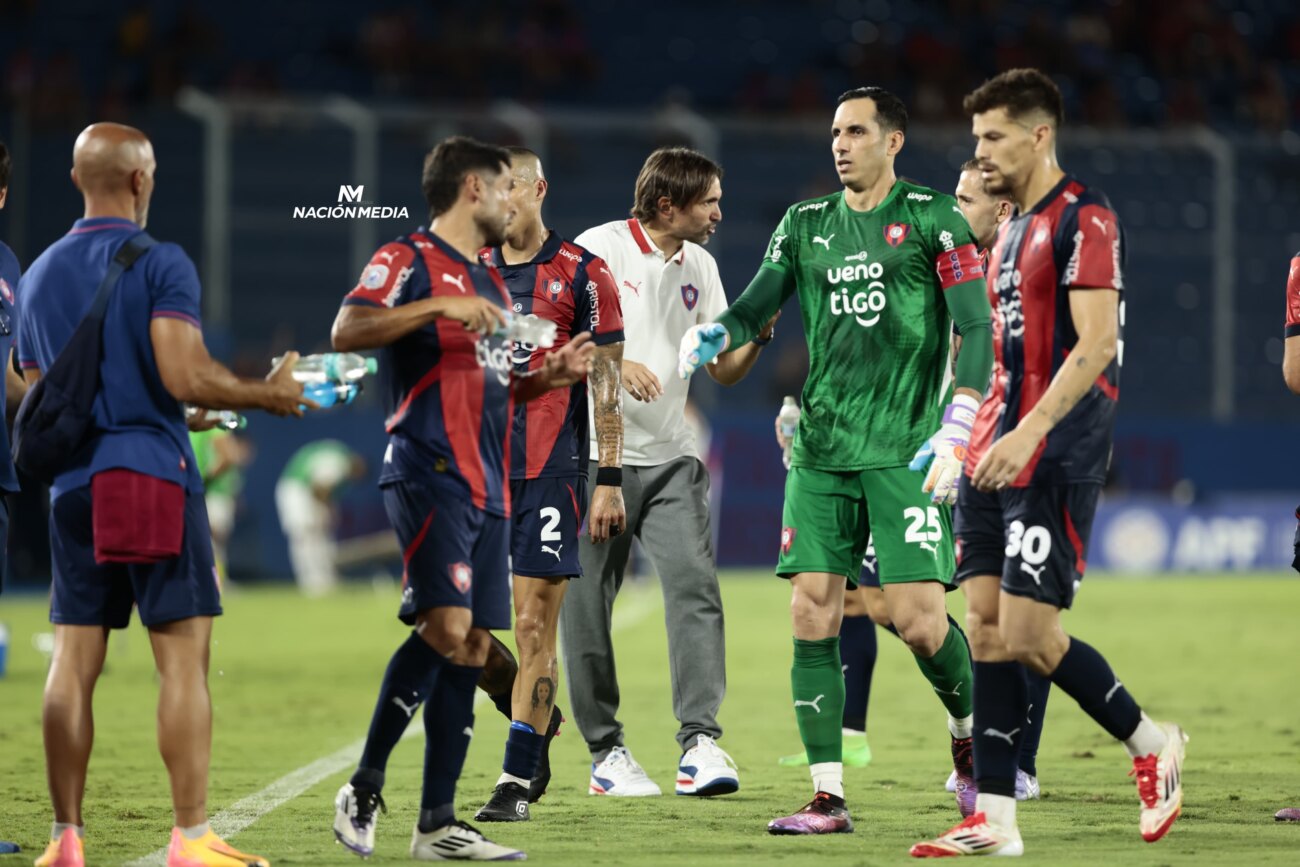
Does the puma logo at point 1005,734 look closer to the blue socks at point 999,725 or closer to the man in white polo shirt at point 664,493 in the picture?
the blue socks at point 999,725

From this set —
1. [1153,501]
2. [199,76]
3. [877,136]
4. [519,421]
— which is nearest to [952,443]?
[877,136]

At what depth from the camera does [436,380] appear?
5.54 meters

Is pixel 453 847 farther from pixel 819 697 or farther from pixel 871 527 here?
pixel 871 527

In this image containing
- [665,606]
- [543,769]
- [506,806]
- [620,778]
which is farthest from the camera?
[665,606]

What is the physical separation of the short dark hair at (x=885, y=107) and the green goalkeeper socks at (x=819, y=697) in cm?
196

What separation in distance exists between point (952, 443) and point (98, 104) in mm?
19355

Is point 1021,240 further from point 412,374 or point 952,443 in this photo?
point 412,374

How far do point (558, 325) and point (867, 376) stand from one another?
1341 millimetres

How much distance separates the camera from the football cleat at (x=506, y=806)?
646 cm

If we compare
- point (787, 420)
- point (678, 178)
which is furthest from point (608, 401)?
A: point (678, 178)

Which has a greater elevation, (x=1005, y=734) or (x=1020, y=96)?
(x=1020, y=96)

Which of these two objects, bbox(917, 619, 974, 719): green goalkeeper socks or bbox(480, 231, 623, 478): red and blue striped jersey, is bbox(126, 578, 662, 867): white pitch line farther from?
bbox(917, 619, 974, 719): green goalkeeper socks

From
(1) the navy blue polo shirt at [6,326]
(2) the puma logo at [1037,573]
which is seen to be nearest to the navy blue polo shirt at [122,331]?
(1) the navy blue polo shirt at [6,326]

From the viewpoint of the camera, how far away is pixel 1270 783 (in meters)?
7.30
